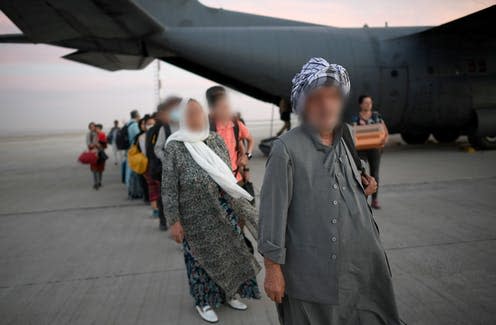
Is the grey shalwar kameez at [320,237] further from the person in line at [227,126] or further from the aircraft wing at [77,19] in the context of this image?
the aircraft wing at [77,19]

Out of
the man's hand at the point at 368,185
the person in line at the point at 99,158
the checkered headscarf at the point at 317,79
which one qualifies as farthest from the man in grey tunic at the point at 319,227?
the person in line at the point at 99,158

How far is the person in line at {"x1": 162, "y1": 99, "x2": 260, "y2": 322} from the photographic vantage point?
2.93 metres

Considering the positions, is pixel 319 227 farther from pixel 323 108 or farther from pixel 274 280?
pixel 323 108

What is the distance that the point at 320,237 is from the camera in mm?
1781

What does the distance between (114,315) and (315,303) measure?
202 centimetres

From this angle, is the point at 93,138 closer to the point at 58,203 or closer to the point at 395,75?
the point at 58,203

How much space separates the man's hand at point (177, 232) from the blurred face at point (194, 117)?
0.76 m

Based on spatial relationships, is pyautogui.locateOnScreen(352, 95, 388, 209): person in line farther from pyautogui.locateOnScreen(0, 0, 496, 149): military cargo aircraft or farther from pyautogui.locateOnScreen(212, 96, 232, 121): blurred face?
pyautogui.locateOnScreen(0, 0, 496, 149): military cargo aircraft

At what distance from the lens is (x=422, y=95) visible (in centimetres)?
1115

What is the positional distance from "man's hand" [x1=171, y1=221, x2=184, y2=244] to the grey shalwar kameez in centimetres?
118

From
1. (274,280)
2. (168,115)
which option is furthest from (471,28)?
(274,280)

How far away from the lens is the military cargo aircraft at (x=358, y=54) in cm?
A: 1025

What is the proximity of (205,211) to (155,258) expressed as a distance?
67.1 inches

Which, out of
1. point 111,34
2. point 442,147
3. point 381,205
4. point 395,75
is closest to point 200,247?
point 381,205
